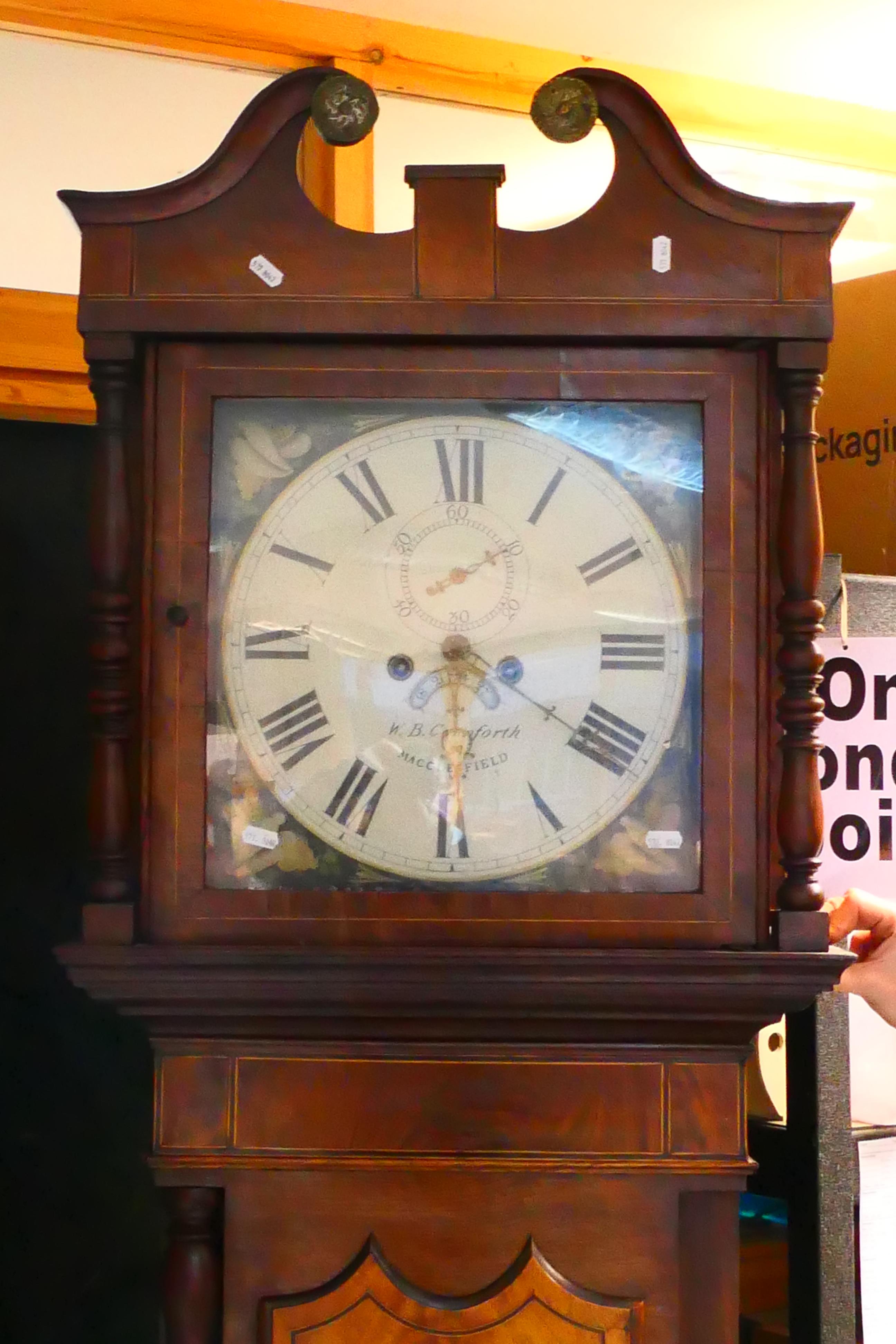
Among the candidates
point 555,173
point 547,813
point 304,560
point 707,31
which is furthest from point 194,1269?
point 707,31

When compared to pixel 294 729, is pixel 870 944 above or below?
below

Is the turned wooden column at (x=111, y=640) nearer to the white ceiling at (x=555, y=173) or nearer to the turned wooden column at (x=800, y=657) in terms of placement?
the turned wooden column at (x=800, y=657)

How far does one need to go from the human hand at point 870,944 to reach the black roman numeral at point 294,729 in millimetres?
542

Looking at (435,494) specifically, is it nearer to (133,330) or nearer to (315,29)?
(133,330)

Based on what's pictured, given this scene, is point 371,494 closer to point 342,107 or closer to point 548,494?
point 548,494

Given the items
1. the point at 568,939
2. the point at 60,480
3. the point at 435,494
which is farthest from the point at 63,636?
the point at 568,939

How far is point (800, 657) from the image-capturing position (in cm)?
104

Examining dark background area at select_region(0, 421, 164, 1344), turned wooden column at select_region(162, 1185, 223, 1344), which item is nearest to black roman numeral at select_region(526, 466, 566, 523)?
turned wooden column at select_region(162, 1185, 223, 1344)

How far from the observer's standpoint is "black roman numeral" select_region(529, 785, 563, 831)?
107 cm

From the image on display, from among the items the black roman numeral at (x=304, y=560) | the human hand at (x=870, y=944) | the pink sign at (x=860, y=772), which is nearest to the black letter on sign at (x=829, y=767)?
the pink sign at (x=860, y=772)

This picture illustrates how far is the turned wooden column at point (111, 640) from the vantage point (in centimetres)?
105

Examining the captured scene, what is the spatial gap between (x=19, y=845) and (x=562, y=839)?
83 centimetres

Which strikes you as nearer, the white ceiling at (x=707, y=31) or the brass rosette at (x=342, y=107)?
the brass rosette at (x=342, y=107)

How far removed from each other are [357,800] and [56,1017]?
0.75 metres
